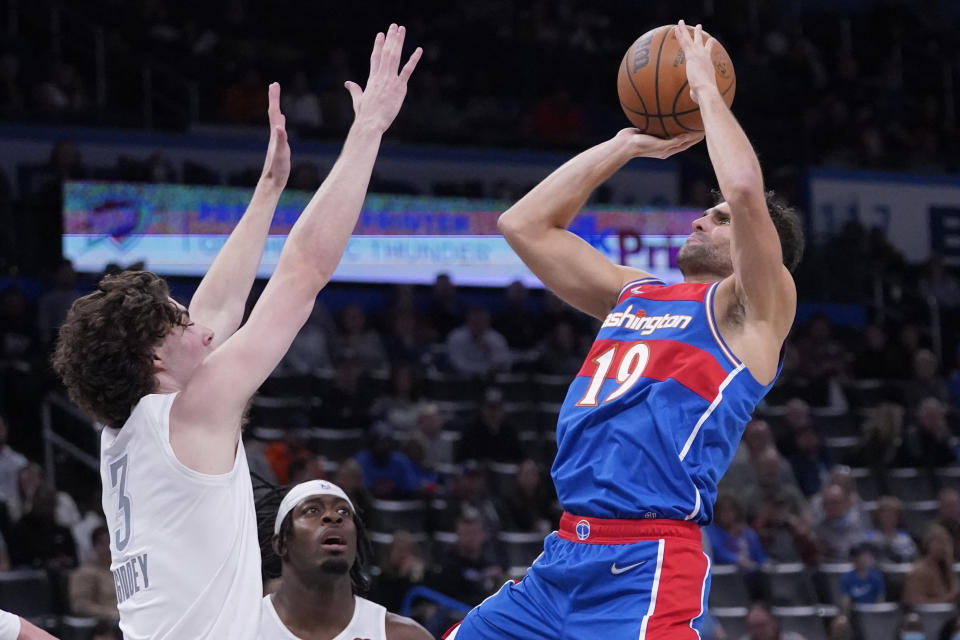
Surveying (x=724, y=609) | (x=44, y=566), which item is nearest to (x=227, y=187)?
(x=44, y=566)

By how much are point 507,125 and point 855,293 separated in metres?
4.44

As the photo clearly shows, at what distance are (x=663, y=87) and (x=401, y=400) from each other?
7605 mm

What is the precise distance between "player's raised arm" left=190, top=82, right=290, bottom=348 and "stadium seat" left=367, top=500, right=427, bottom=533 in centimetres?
643

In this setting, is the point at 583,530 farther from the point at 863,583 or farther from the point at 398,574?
the point at 863,583

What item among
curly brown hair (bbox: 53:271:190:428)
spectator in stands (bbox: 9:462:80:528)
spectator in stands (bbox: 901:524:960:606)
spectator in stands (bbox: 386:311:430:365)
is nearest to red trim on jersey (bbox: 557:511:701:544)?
curly brown hair (bbox: 53:271:190:428)

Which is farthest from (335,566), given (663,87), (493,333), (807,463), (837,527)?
(807,463)

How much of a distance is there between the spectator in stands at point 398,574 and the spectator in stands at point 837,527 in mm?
4121

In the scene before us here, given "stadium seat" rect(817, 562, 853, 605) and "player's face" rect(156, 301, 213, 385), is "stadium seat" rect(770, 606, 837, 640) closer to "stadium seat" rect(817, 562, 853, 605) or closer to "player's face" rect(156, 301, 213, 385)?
"stadium seat" rect(817, 562, 853, 605)

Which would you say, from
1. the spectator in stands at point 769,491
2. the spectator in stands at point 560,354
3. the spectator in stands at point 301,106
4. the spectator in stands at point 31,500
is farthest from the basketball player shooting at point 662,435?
the spectator in stands at point 301,106

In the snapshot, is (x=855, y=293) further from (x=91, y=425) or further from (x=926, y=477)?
(x=91, y=425)

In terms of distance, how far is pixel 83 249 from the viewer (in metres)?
12.7

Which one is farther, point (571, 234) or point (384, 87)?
point (571, 234)

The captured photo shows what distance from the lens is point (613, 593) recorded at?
4086mm

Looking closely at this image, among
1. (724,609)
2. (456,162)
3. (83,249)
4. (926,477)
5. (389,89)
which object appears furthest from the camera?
(456,162)
